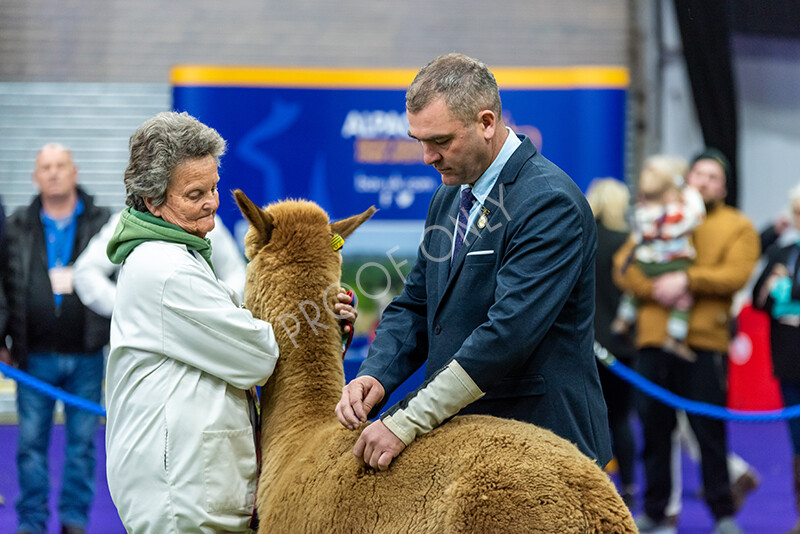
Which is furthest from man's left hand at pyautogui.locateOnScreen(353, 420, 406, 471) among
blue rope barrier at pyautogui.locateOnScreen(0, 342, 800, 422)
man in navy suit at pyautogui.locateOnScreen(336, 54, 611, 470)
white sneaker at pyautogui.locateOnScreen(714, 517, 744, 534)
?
white sneaker at pyautogui.locateOnScreen(714, 517, 744, 534)

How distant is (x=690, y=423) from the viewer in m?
5.11

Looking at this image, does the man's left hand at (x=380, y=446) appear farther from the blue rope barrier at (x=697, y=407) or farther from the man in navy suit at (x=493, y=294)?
the blue rope barrier at (x=697, y=407)

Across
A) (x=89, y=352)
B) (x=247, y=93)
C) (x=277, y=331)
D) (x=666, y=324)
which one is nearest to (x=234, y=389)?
(x=277, y=331)

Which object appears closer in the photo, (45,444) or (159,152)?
(159,152)

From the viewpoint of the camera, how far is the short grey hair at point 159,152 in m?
2.29

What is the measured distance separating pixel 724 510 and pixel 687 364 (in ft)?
2.84

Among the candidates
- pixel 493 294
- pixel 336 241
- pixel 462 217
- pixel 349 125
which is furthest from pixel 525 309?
pixel 349 125

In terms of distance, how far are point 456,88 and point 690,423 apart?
3578 millimetres

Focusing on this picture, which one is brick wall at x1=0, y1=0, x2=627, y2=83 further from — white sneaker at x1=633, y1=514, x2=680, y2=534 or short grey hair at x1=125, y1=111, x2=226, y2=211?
short grey hair at x1=125, y1=111, x2=226, y2=211

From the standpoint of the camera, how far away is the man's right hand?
2.20m

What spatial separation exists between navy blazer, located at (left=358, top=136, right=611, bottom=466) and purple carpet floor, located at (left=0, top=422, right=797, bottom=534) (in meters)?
3.57

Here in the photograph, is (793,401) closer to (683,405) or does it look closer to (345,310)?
(683,405)

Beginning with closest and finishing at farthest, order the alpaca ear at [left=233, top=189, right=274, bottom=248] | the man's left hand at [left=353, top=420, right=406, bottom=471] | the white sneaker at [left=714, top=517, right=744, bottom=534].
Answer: the man's left hand at [left=353, top=420, right=406, bottom=471], the alpaca ear at [left=233, top=189, right=274, bottom=248], the white sneaker at [left=714, top=517, right=744, bottom=534]

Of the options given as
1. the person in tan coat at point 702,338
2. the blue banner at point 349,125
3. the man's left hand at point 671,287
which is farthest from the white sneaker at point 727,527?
the blue banner at point 349,125
